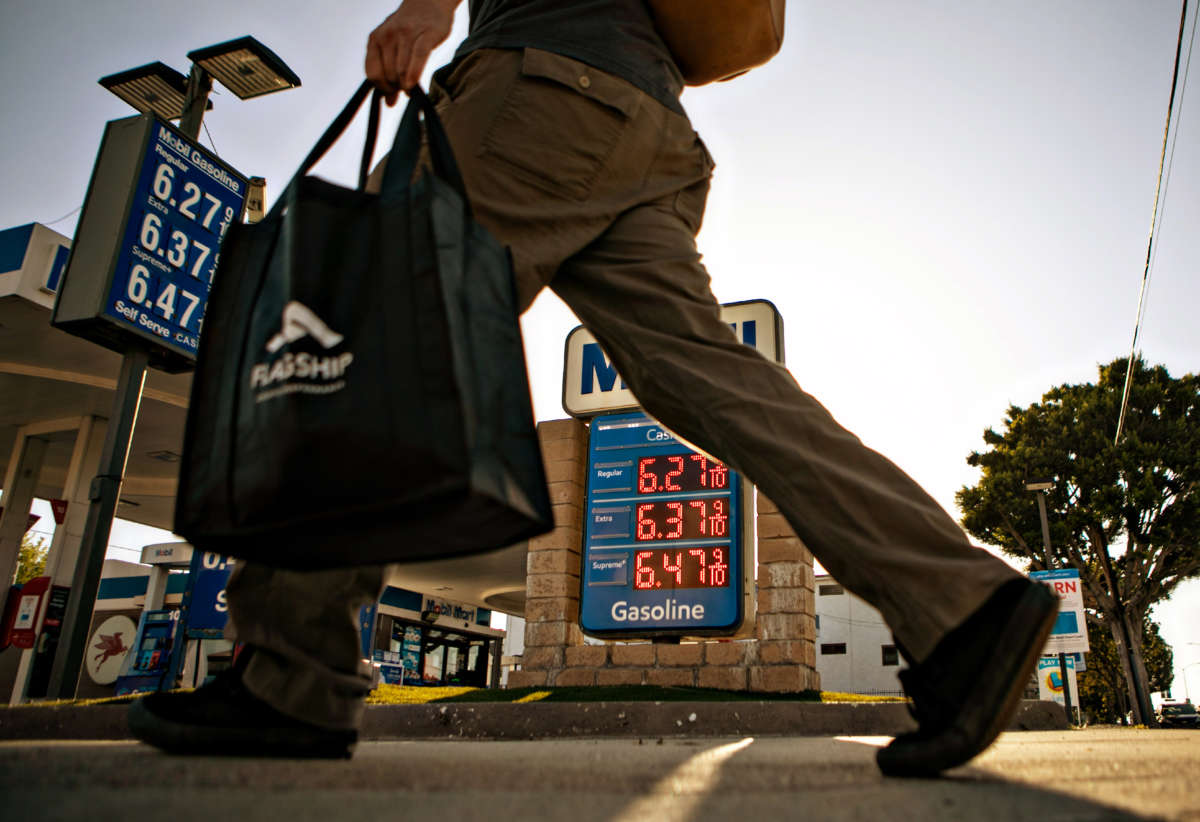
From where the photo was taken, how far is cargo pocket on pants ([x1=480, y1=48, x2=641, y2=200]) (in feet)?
5.23

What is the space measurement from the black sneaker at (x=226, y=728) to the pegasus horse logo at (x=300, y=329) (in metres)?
0.67

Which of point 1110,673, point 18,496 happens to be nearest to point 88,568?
point 18,496

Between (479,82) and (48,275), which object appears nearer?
(479,82)

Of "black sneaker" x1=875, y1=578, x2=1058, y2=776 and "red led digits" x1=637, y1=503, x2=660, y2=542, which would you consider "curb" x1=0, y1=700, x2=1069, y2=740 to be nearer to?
"black sneaker" x1=875, y1=578, x2=1058, y2=776

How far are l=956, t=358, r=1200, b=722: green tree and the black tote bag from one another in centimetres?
2411

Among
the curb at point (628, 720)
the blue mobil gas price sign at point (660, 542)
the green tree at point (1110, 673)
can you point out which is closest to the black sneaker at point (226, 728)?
the curb at point (628, 720)

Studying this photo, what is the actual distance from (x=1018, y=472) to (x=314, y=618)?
25.6 metres

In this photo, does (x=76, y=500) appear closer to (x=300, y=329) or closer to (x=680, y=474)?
(x=680, y=474)

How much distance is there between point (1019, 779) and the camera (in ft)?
3.83

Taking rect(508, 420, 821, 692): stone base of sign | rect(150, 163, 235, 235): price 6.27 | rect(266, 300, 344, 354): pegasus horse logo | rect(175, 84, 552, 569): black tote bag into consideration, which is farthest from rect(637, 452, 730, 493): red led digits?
rect(266, 300, 344, 354): pegasus horse logo

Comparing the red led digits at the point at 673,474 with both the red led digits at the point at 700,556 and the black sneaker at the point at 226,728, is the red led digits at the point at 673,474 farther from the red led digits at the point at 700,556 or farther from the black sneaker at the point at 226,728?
the black sneaker at the point at 226,728

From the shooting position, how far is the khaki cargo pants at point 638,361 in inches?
54.9

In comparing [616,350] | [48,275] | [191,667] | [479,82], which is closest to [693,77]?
[479,82]

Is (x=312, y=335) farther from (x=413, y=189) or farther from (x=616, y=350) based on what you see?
(x=616, y=350)
